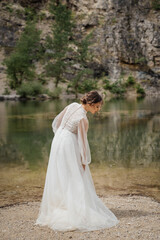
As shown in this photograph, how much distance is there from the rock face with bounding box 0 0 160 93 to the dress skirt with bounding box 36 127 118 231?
4251 cm

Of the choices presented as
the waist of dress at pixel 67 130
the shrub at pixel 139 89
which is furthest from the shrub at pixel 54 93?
the waist of dress at pixel 67 130

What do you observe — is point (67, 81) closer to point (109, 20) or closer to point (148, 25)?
point (109, 20)

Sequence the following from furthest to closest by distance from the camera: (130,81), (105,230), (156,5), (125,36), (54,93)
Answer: (156,5)
(125,36)
(130,81)
(54,93)
(105,230)

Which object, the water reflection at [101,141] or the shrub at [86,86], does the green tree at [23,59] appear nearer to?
the shrub at [86,86]

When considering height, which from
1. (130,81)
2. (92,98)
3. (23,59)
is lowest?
(92,98)

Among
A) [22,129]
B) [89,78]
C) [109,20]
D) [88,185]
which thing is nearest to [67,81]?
[89,78]

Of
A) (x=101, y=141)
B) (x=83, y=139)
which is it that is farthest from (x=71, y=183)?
(x=101, y=141)

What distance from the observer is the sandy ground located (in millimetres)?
3455

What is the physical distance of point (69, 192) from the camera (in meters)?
3.86

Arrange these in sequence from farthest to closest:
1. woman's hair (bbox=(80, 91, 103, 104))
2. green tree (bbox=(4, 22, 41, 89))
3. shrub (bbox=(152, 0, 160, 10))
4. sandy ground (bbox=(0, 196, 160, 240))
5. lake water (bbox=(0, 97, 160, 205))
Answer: shrub (bbox=(152, 0, 160, 10)), green tree (bbox=(4, 22, 41, 89)), lake water (bbox=(0, 97, 160, 205)), woman's hair (bbox=(80, 91, 103, 104)), sandy ground (bbox=(0, 196, 160, 240))

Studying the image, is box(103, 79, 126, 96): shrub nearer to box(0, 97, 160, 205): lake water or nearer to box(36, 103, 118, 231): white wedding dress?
box(0, 97, 160, 205): lake water

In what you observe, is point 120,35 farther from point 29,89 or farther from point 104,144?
point 104,144

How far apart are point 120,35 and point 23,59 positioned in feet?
61.9

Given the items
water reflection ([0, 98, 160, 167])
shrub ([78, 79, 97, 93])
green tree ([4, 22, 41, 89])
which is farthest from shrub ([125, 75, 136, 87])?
water reflection ([0, 98, 160, 167])
